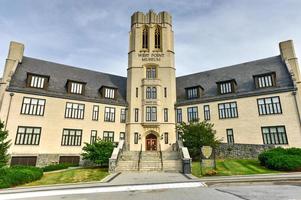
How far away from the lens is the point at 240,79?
31.3 m

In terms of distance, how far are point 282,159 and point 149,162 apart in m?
13.5

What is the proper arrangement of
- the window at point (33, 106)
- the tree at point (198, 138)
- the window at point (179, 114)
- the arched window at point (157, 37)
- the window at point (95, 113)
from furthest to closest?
the arched window at point (157, 37) → the window at point (179, 114) → the window at point (95, 113) → the window at point (33, 106) → the tree at point (198, 138)

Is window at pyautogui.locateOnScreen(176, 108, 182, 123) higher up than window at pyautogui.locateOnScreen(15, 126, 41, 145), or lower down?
higher up

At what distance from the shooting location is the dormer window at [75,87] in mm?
29952

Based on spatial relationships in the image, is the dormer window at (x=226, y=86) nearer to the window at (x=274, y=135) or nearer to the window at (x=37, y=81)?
the window at (x=274, y=135)

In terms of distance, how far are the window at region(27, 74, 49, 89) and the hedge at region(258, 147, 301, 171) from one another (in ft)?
95.2

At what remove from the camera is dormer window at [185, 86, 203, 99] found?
1287 inches

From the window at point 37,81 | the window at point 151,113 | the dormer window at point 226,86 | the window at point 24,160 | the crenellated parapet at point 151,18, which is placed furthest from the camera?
the crenellated parapet at point 151,18

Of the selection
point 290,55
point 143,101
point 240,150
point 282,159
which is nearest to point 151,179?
point 282,159

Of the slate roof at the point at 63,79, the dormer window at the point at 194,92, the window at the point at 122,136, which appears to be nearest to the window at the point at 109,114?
the slate roof at the point at 63,79

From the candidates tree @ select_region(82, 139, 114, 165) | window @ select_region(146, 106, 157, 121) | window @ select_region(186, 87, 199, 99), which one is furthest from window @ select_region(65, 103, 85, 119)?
window @ select_region(186, 87, 199, 99)

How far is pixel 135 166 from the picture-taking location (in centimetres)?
2259

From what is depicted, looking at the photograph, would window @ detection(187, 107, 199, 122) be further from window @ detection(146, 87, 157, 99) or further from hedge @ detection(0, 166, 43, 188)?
hedge @ detection(0, 166, 43, 188)

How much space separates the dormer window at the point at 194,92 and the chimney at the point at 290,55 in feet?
41.9
